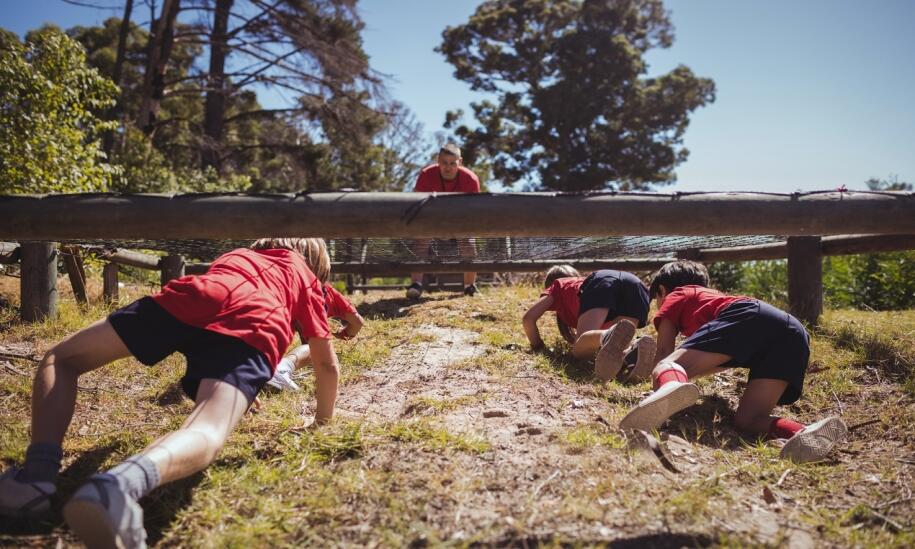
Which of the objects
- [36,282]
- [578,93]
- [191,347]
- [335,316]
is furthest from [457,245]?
[578,93]

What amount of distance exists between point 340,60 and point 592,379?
12951 mm

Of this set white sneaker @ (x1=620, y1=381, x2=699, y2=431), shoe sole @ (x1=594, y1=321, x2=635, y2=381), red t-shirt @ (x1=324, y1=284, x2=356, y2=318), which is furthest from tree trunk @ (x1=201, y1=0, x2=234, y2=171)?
white sneaker @ (x1=620, y1=381, x2=699, y2=431)

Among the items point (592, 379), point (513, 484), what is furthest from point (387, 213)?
point (592, 379)

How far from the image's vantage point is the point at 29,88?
5.89 metres

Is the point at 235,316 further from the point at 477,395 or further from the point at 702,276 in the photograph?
the point at 702,276

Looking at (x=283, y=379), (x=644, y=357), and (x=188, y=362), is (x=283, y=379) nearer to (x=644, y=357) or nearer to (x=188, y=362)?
(x=188, y=362)

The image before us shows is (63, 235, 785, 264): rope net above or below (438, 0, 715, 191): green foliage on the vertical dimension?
below

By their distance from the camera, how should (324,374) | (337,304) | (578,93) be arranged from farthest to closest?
(578,93), (337,304), (324,374)

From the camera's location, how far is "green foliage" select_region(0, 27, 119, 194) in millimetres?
5719

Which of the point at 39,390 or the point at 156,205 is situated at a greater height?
the point at 156,205

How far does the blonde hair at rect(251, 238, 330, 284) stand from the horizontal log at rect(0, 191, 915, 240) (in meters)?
0.34

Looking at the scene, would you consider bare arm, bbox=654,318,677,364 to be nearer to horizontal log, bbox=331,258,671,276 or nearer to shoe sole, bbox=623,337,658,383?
shoe sole, bbox=623,337,658,383

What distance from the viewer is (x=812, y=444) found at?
2.23 m

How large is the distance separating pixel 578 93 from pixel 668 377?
74.2ft
